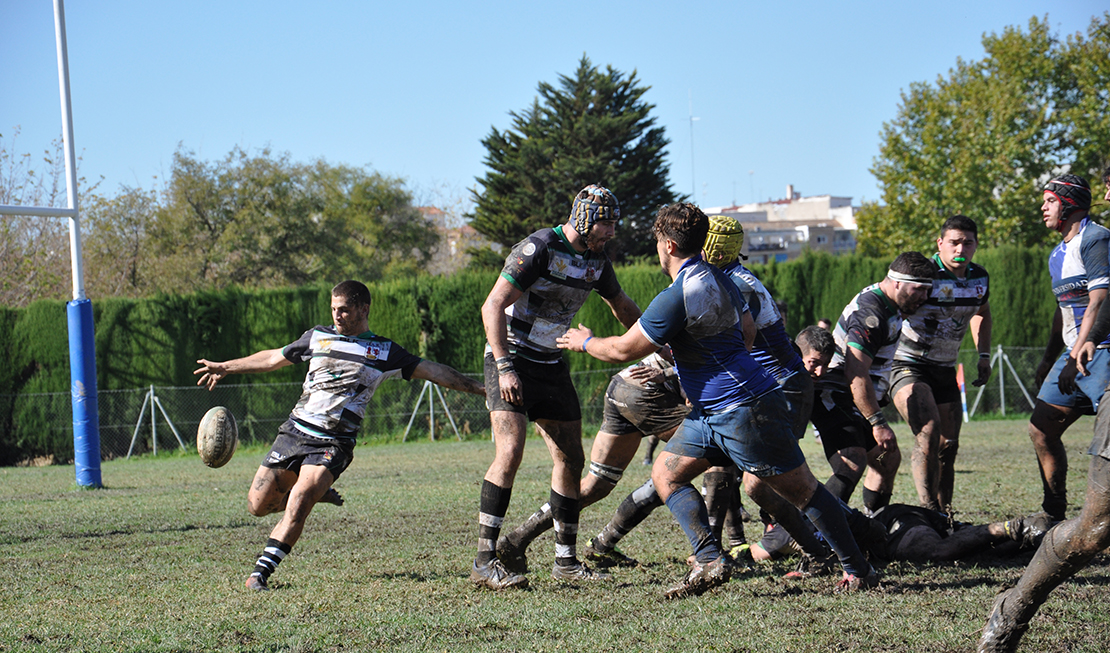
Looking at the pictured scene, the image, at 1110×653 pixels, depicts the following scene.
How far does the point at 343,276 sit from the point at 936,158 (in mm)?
26799

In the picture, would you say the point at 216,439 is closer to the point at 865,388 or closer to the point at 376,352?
the point at 376,352

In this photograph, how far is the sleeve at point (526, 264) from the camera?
4941mm

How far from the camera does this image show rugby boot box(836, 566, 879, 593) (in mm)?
4520

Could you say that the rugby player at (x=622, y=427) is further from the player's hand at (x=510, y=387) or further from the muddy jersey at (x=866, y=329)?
the muddy jersey at (x=866, y=329)

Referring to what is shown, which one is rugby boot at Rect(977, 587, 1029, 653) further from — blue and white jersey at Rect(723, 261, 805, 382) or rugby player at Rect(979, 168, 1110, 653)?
blue and white jersey at Rect(723, 261, 805, 382)

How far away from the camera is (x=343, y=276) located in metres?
43.4

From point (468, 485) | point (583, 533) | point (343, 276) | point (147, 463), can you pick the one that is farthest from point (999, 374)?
point (343, 276)

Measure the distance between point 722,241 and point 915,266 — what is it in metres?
1.69

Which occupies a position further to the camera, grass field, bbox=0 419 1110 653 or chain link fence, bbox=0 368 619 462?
chain link fence, bbox=0 368 619 462

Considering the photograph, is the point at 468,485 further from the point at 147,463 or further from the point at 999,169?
the point at 999,169

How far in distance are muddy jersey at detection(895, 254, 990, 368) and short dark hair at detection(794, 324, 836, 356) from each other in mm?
1140

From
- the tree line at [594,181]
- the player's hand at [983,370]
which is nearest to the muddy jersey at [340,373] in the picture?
the player's hand at [983,370]

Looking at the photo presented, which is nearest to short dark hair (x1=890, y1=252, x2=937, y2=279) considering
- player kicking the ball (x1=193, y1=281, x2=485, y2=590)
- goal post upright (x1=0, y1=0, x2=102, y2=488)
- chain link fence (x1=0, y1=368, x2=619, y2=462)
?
player kicking the ball (x1=193, y1=281, x2=485, y2=590)

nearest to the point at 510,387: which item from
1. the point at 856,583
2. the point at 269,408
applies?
the point at 856,583
